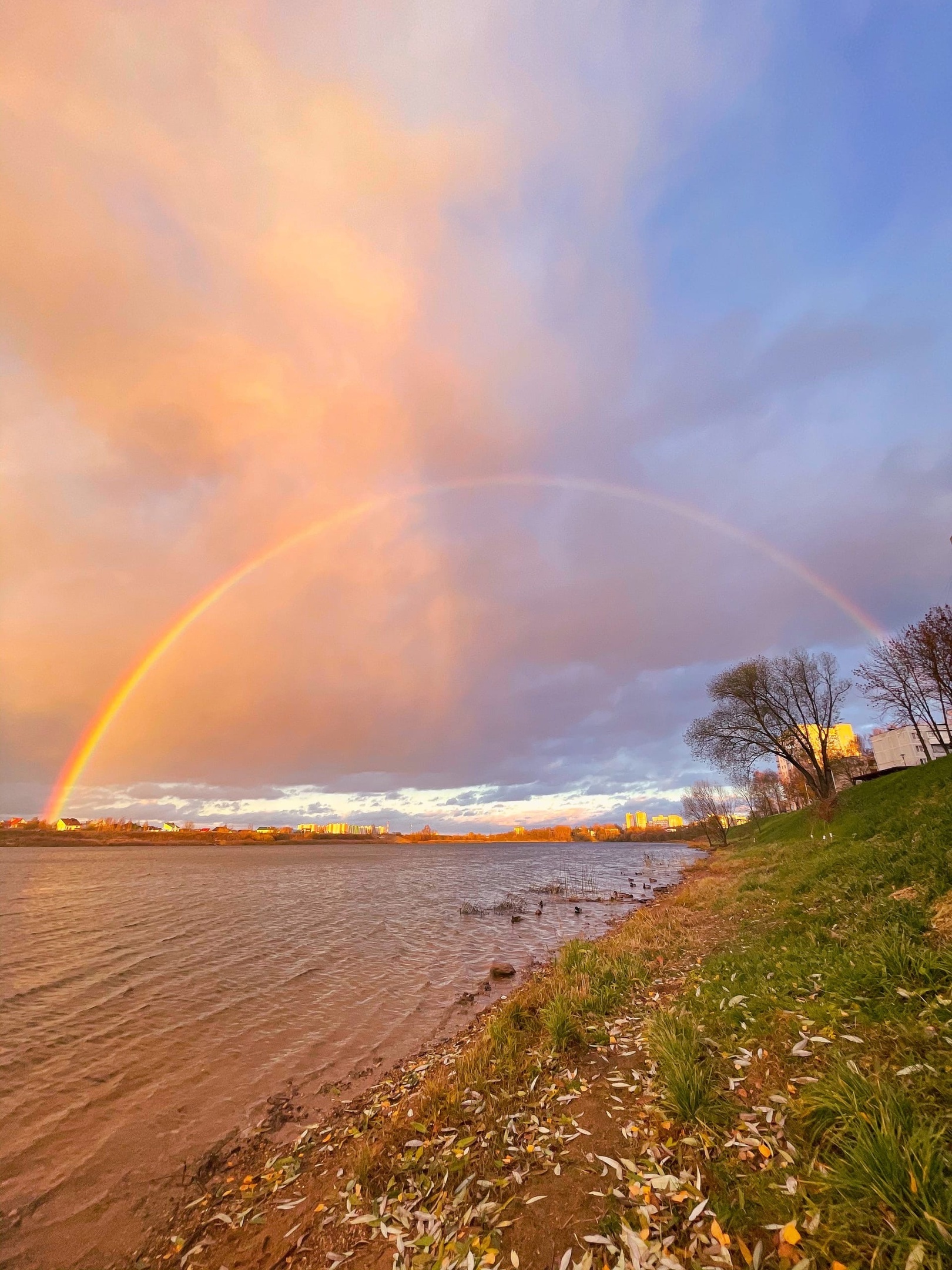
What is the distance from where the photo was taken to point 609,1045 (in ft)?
32.5

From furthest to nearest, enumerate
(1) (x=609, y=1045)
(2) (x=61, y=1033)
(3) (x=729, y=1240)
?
(2) (x=61, y=1033)
(1) (x=609, y=1045)
(3) (x=729, y=1240)

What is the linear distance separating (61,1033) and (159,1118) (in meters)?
7.29

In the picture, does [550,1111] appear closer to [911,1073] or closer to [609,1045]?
[609,1045]

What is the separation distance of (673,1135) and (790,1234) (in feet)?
7.49

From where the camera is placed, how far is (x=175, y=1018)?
1756 centimetres

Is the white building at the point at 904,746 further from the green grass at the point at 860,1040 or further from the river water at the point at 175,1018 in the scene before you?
the green grass at the point at 860,1040

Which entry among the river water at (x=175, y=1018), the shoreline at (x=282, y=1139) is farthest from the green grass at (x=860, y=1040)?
the river water at (x=175, y=1018)

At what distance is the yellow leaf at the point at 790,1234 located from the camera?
14.7 ft

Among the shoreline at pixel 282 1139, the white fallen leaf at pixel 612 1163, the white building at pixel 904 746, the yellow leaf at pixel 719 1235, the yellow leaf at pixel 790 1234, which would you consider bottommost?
the shoreline at pixel 282 1139

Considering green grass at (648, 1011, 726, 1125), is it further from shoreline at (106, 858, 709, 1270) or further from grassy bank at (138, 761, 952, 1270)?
shoreline at (106, 858, 709, 1270)

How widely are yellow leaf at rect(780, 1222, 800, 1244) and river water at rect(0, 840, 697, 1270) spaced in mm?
9455

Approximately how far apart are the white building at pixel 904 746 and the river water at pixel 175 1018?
41.1 metres

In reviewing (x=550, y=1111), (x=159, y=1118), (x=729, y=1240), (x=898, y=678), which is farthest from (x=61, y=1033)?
(x=898, y=678)

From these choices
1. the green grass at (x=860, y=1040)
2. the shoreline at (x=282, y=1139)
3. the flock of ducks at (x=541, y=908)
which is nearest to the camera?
the green grass at (x=860, y=1040)
